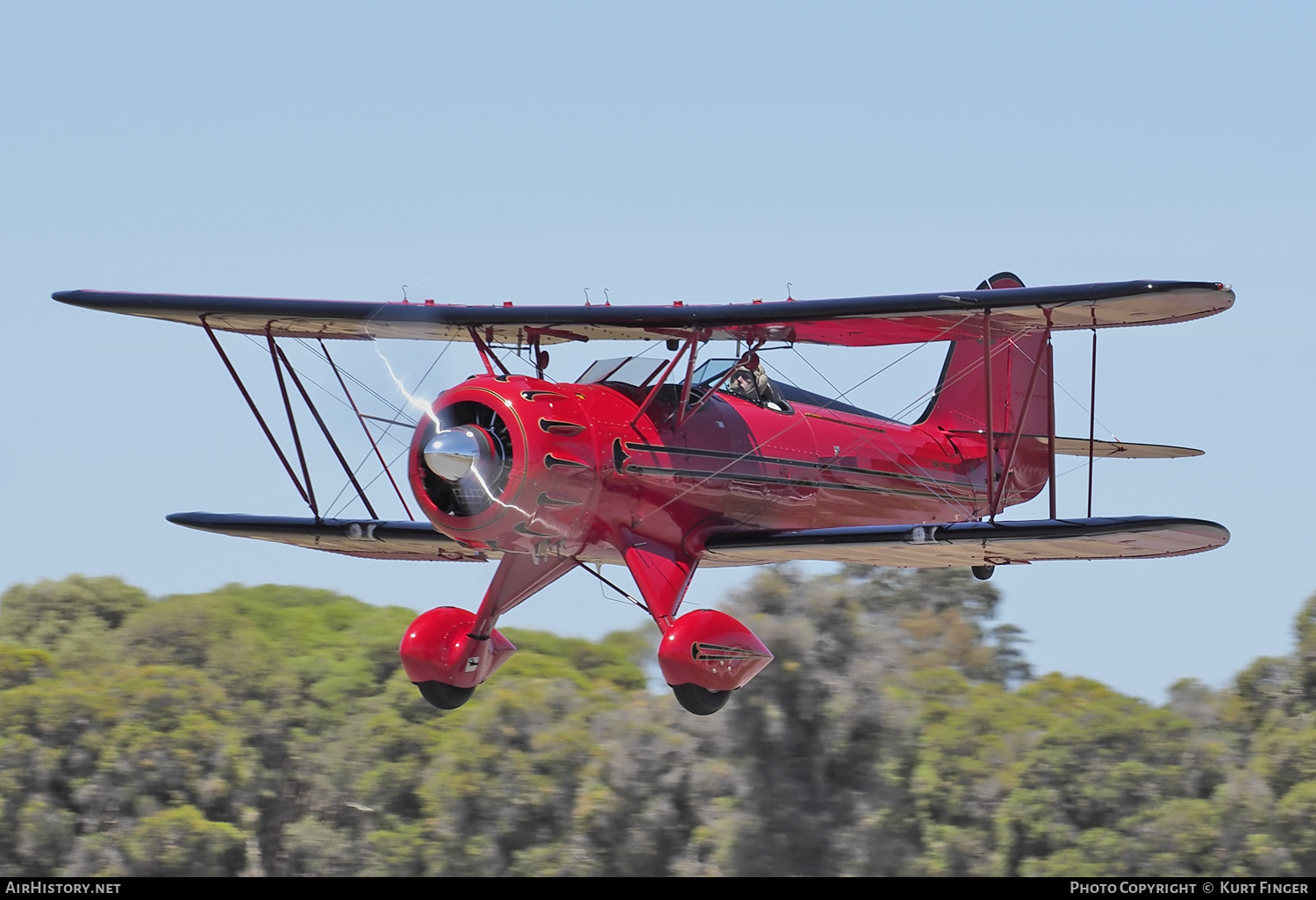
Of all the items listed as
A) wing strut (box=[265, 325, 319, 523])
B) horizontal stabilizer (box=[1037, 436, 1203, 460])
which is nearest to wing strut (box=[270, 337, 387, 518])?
wing strut (box=[265, 325, 319, 523])

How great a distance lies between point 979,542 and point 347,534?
631 centimetres

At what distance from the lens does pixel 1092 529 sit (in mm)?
12211

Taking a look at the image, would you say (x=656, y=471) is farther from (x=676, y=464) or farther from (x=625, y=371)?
(x=625, y=371)

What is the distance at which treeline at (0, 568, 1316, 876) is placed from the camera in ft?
67.1

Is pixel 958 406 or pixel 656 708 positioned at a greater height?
pixel 958 406

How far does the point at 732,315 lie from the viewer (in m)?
12.9

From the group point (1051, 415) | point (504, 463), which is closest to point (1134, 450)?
point (1051, 415)

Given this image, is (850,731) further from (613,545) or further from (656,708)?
(613,545)

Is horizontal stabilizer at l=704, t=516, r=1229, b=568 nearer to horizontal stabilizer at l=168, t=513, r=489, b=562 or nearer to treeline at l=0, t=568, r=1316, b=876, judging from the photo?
horizontal stabilizer at l=168, t=513, r=489, b=562

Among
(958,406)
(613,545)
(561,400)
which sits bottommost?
(613,545)

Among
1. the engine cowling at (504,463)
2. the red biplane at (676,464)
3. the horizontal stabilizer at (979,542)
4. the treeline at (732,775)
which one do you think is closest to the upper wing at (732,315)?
the red biplane at (676,464)
